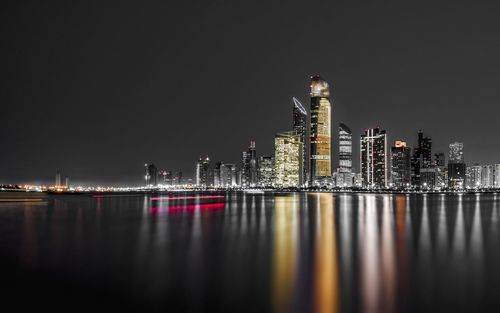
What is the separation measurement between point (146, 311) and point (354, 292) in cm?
631

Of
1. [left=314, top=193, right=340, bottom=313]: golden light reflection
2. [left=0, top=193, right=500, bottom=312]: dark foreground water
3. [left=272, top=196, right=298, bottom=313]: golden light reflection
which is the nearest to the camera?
[left=314, top=193, right=340, bottom=313]: golden light reflection

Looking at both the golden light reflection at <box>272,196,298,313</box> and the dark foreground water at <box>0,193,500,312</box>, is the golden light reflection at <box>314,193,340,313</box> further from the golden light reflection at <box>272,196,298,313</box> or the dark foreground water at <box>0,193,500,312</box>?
the golden light reflection at <box>272,196,298,313</box>

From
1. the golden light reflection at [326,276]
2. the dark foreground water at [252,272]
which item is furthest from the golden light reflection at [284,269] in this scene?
the golden light reflection at [326,276]

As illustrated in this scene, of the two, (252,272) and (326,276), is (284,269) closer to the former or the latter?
(252,272)

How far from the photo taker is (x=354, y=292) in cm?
1312

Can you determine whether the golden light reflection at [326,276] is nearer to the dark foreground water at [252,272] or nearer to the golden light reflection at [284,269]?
the dark foreground water at [252,272]

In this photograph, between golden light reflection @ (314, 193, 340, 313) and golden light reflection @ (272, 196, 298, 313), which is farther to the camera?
golden light reflection @ (272, 196, 298, 313)

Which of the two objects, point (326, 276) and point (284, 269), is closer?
point (326, 276)

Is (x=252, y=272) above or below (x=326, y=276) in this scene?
below

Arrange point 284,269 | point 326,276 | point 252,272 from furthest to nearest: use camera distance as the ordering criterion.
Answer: point 284,269
point 252,272
point 326,276

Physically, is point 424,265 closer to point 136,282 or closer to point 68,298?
point 136,282

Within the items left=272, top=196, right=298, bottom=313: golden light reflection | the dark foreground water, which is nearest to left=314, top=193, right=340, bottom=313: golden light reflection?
the dark foreground water

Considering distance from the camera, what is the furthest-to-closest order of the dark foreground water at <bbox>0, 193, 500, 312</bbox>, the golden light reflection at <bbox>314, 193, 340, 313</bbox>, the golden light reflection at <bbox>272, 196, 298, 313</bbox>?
1. the golden light reflection at <bbox>272, 196, 298, 313</bbox>
2. the dark foreground water at <bbox>0, 193, 500, 312</bbox>
3. the golden light reflection at <bbox>314, 193, 340, 313</bbox>

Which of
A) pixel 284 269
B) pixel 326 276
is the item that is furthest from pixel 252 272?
pixel 326 276
